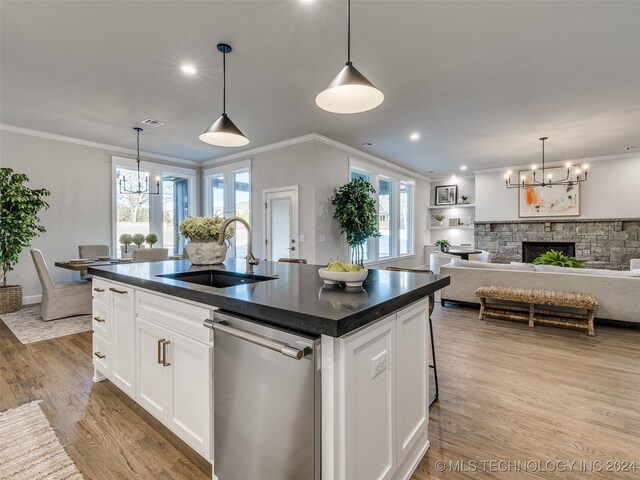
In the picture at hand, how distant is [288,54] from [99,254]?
482 cm

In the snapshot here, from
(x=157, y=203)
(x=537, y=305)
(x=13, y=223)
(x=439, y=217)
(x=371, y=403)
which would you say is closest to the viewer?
(x=371, y=403)

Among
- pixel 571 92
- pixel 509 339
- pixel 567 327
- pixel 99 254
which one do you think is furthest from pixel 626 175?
pixel 99 254

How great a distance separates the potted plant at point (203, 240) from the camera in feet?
8.21

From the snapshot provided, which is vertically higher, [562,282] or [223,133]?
[223,133]

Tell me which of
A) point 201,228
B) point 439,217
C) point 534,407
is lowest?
point 534,407

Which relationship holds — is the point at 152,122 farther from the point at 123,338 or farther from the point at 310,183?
the point at 123,338

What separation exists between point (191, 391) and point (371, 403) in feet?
3.06

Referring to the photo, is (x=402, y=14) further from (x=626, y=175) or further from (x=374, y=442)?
(x=626, y=175)

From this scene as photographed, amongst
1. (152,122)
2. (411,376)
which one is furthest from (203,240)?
(152,122)

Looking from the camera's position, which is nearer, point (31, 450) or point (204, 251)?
point (31, 450)

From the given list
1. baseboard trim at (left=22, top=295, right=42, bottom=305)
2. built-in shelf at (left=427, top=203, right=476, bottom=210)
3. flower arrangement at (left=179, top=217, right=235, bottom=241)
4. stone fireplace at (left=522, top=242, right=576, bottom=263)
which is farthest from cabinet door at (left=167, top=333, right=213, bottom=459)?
built-in shelf at (left=427, top=203, right=476, bottom=210)

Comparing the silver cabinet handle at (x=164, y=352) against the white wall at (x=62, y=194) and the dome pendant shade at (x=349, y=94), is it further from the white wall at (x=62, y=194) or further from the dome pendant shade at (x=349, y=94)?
the white wall at (x=62, y=194)

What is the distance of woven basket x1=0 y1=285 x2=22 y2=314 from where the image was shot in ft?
15.2

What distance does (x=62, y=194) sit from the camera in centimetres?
550
